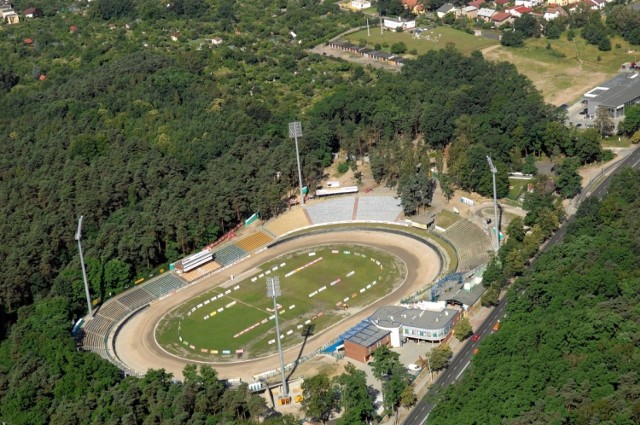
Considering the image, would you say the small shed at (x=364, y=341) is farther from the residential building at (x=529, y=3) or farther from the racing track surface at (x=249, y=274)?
the residential building at (x=529, y=3)

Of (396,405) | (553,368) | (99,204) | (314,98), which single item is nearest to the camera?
(553,368)

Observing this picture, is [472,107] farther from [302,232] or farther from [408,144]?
[302,232]

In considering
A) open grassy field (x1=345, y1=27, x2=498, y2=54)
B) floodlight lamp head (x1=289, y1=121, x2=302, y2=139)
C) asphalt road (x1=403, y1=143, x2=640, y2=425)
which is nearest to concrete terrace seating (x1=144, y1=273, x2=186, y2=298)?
floodlight lamp head (x1=289, y1=121, x2=302, y2=139)

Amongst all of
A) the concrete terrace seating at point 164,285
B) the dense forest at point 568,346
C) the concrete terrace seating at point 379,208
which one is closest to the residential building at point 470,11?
the concrete terrace seating at point 379,208

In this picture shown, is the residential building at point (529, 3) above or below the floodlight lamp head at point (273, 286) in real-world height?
above

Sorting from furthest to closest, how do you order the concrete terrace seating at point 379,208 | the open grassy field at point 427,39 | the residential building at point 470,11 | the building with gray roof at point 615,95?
1. the residential building at point 470,11
2. the open grassy field at point 427,39
3. the building with gray roof at point 615,95
4. the concrete terrace seating at point 379,208

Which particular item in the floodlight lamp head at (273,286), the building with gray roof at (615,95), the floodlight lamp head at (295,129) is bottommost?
the floodlight lamp head at (273,286)

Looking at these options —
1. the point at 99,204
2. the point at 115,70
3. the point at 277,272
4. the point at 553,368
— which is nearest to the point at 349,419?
the point at 553,368
